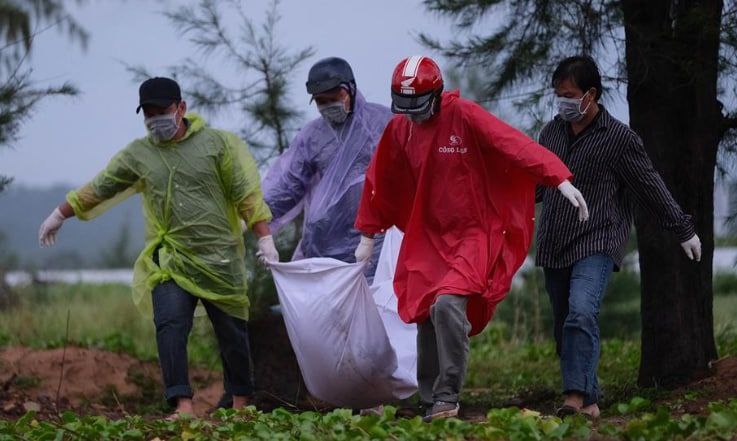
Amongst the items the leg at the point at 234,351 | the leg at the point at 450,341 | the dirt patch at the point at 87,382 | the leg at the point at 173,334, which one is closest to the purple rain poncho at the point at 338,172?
the leg at the point at 234,351

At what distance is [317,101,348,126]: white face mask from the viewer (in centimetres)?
808

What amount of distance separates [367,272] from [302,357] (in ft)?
2.55

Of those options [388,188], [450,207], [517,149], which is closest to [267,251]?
[388,188]

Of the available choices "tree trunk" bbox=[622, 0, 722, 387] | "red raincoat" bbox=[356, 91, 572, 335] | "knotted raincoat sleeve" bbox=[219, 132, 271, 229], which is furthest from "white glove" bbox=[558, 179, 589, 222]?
"knotted raincoat sleeve" bbox=[219, 132, 271, 229]

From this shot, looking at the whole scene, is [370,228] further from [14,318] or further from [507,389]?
[14,318]

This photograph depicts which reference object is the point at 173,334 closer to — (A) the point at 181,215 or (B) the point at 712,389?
(A) the point at 181,215

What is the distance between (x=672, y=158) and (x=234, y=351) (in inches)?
98.9

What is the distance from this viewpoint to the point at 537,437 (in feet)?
18.0

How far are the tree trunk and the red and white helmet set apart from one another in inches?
64.0

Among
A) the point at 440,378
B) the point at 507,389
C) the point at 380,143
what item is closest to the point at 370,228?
the point at 380,143

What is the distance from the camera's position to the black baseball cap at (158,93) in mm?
7582

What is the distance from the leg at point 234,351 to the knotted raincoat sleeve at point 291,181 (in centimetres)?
76

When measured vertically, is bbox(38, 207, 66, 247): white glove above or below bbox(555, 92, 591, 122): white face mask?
below

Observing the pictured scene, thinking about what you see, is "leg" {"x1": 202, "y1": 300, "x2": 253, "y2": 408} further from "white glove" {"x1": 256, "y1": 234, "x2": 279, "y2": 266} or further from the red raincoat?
the red raincoat
